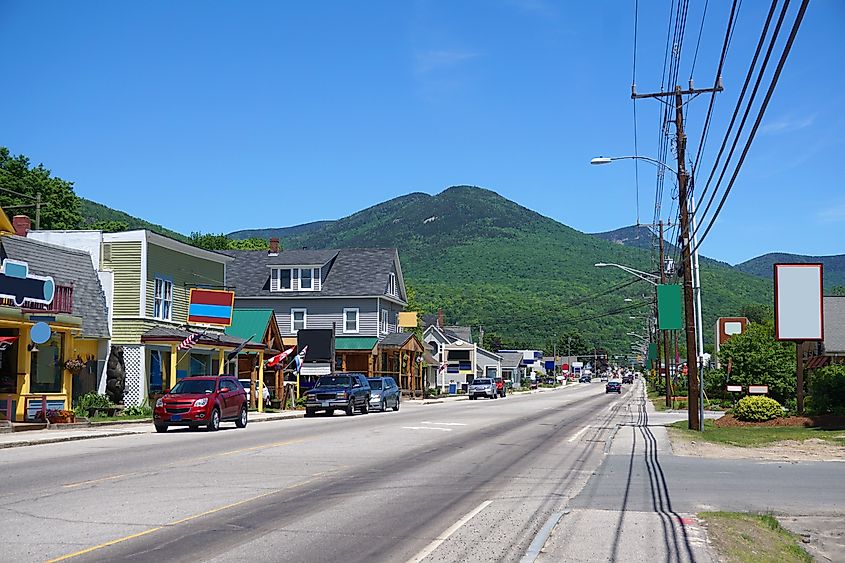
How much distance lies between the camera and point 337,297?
218 feet

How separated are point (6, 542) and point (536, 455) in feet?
46.9

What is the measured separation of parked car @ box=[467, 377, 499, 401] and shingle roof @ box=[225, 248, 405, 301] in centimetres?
1569

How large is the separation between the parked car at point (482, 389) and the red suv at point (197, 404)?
48.5 m

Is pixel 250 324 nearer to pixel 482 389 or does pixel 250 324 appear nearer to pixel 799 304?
pixel 799 304

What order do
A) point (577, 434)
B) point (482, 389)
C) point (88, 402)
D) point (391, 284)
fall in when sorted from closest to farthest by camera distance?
point (577, 434), point (88, 402), point (391, 284), point (482, 389)

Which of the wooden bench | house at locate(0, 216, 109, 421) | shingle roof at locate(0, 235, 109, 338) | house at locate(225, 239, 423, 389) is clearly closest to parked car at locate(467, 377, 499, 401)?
house at locate(225, 239, 423, 389)

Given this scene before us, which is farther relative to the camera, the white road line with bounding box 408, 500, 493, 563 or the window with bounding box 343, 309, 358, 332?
the window with bounding box 343, 309, 358, 332

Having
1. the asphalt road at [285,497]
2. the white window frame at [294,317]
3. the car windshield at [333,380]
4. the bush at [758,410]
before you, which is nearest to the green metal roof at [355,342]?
the white window frame at [294,317]

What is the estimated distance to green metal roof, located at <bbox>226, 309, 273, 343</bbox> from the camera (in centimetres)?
4778

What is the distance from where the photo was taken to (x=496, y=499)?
46.9ft

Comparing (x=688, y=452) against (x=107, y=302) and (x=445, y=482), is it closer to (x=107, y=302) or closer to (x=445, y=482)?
(x=445, y=482)

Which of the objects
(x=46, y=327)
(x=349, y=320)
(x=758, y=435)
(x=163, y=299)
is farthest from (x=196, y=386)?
(x=349, y=320)

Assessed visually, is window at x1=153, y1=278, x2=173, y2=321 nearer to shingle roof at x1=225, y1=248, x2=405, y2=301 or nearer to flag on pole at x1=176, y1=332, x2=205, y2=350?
flag on pole at x1=176, y1=332, x2=205, y2=350

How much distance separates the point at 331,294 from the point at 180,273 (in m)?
23.5
